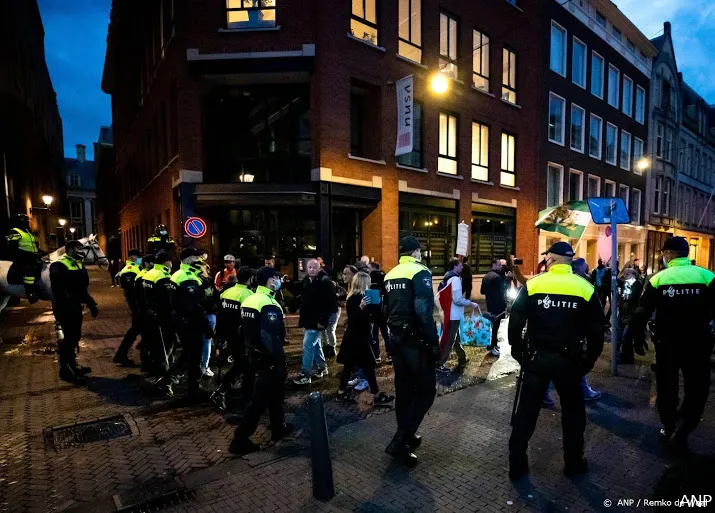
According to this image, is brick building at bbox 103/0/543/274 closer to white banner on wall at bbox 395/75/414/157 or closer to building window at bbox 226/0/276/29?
building window at bbox 226/0/276/29

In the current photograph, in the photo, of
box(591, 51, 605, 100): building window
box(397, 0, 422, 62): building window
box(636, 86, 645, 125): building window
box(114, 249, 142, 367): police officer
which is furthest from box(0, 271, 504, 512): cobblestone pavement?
box(636, 86, 645, 125): building window

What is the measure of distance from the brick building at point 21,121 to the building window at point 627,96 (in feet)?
104

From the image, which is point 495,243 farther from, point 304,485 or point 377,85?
point 304,485

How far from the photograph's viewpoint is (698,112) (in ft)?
115

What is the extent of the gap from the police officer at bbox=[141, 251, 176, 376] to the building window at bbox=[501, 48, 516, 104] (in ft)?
58.0

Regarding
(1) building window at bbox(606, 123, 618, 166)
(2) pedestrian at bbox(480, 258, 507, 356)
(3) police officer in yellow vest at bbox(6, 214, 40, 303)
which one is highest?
(1) building window at bbox(606, 123, 618, 166)

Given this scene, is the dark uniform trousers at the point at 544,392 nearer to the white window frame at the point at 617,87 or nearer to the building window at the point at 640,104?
the white window frame at the point at 617,87

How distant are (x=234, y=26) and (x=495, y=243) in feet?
45.9

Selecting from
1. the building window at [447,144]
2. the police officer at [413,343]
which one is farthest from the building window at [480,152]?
the police officer at [413,343]

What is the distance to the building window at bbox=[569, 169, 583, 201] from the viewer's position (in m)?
23.0

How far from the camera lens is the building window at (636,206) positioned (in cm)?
2798

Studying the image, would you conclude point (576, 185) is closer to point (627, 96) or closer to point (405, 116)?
point (627, 96)

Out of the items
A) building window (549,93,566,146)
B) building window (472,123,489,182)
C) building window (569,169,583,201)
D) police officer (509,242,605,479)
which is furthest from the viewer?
building window (569,169,583,201)

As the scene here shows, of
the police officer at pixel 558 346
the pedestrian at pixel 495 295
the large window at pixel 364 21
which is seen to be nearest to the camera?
the police officer at pixel 558 346
